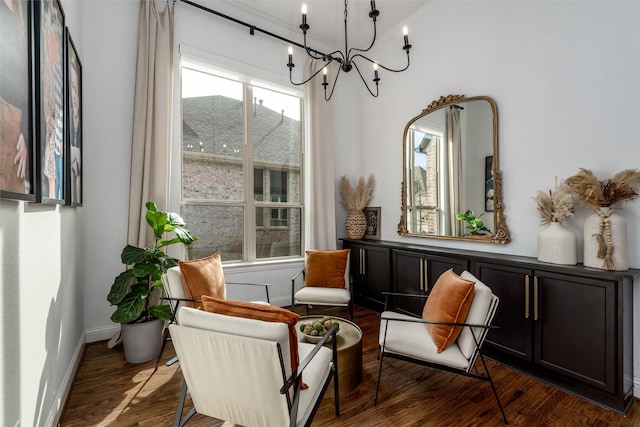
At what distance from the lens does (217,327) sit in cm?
123

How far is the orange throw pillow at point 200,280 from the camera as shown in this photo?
227 centimetres

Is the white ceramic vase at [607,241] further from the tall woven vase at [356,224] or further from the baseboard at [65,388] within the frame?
the baseboard at [65,388]

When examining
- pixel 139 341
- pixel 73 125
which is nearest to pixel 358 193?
pixel 139 341

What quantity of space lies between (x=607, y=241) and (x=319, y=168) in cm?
302

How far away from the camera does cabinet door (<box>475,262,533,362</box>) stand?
2260 mm

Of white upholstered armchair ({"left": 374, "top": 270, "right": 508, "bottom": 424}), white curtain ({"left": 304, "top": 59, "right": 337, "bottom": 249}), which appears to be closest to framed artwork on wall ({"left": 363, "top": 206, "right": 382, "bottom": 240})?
white curtain ({"left": 304, "top": 59, "right": 337, "bottom": 249})

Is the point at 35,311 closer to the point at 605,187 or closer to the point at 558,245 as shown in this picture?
the point at 558,245

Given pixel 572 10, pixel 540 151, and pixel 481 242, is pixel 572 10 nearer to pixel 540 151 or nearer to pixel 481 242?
pixel 540 151

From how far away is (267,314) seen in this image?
130cm

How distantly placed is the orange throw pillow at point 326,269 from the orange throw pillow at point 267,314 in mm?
1901

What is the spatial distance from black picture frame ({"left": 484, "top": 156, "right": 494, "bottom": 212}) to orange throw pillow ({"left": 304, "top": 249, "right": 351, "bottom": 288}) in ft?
5.11

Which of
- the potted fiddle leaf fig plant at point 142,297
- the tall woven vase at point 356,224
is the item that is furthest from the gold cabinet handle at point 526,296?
the potted fiddle leaf fig plant at point 142,297

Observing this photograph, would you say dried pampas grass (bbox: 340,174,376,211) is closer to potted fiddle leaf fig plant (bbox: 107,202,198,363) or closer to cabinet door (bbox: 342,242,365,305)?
cabinet door (bbox: 342,242,365,305)

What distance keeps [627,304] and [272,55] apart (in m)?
4.32
